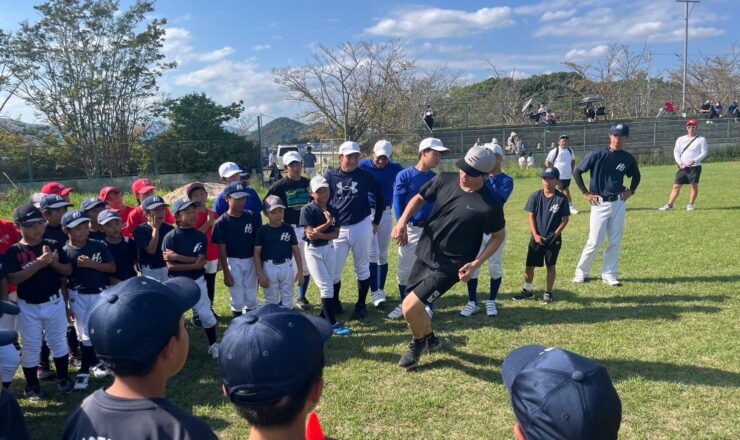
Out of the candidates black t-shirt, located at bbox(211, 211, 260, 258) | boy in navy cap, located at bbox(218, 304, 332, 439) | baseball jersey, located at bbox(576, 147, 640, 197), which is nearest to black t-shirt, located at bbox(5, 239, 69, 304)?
black t-shirt, located at bbox(211, 211, 260, 258)

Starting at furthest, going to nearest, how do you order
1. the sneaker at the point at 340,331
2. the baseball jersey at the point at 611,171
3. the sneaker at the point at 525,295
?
the baseball jersey at the point at 611,171, the sneaker at the point at 525,295, the sneaker at the point at 340,331

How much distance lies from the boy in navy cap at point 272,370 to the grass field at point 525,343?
7.18 feet

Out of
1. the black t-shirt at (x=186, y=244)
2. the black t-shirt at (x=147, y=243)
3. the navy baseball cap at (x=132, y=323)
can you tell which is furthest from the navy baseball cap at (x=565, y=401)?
the black t-shirt at (x=147, y=243)

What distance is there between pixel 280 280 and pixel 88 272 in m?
1.88

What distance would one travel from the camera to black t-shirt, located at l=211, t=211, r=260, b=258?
5387 millimetres

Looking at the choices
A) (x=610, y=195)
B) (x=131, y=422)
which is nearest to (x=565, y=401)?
(x=131, y=422)

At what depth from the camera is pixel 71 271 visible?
4461 millimetres

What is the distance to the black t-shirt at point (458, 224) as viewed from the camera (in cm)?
450

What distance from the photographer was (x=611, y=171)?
274 inches

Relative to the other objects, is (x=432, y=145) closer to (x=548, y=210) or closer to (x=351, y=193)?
(x=351, y=193)

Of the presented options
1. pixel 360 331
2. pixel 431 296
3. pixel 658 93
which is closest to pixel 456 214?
pixel 431 296

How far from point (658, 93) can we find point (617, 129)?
139ft

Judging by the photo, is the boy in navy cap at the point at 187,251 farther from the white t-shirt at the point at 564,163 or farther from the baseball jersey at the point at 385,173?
the white t-shirt at the point at 564,163

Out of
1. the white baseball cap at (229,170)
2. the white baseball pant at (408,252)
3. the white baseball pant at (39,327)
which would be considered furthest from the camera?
the white baseball cap at (229,170)
